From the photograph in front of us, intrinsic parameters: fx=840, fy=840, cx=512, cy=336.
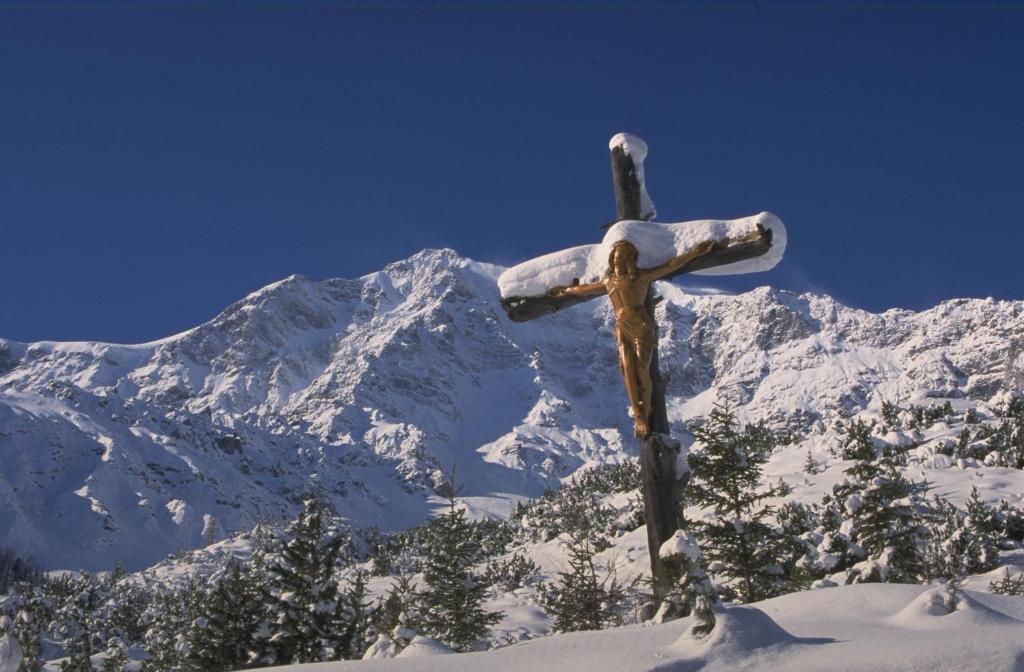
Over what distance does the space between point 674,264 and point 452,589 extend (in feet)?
43.8

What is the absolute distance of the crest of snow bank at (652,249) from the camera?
493 centimetres

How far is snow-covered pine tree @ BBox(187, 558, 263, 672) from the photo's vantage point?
15547 millimetres

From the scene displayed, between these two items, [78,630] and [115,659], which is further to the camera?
[115,659]

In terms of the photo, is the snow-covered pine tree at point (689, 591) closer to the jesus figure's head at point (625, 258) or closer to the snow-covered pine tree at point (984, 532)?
the jesus figure's head at point (625, 258)

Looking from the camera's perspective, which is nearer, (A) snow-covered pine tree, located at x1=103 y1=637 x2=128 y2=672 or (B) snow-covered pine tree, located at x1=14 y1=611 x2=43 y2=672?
(B) snow-covered pine tree, located at x1=14 y1=611 x2=43 y2=672

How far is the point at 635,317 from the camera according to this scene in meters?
5.04

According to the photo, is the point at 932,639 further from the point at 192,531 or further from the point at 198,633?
the point at 192,531

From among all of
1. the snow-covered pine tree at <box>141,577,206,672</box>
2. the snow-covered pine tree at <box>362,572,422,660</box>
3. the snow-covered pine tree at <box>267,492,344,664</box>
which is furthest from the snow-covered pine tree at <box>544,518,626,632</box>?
the snow-covered pine tree at <box>141,577,206,672</box>

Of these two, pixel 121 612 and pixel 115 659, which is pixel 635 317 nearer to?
pixel 115 659

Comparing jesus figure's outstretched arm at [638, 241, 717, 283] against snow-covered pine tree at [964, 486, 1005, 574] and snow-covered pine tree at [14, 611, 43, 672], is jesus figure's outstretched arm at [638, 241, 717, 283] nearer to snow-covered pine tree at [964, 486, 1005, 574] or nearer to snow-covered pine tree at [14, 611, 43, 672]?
snow-covered pine tree at [14, 611, 43, 672]

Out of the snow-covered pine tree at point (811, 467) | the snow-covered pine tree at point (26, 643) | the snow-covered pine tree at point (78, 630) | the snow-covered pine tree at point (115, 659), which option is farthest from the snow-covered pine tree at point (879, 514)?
the snow-covered pine tree at point (115, 659)

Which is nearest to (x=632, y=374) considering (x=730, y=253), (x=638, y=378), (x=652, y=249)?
(x=638, y=378)

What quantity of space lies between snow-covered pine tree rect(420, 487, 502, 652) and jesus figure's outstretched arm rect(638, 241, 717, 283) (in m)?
11.7

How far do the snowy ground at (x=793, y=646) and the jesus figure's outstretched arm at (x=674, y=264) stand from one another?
6.73 feet
